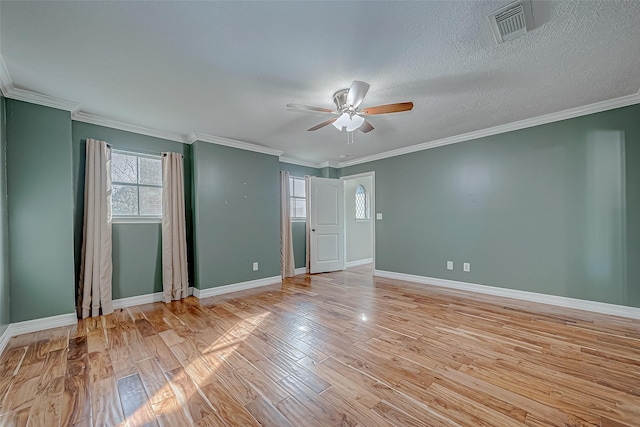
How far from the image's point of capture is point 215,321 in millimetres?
2914

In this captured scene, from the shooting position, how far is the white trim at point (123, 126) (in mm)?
3137

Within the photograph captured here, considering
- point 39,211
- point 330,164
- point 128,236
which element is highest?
point 330,164

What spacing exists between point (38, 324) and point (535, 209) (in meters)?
5.90

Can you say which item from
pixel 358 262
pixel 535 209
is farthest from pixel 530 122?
pixel 358 262

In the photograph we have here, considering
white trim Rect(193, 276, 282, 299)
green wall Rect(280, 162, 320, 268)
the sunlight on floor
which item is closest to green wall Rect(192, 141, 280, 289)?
white trim Rect(193, 276, 282, 299)

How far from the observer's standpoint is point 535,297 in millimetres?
3455

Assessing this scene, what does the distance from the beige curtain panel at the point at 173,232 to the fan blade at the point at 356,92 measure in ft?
9.12

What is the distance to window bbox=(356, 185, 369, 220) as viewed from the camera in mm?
6986

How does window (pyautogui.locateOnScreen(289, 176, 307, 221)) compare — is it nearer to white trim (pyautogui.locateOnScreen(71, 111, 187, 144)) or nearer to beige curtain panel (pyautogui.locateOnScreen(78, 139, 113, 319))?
white trim (pyautogui.locateOnScreen(71, 111, 187, 144))

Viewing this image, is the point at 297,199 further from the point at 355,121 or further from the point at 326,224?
the point at 355,121

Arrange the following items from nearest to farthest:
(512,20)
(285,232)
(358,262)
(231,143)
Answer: (512,20)
(231,143)
(285,232)
(358,262)

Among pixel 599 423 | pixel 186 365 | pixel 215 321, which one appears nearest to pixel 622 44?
pixel 599 423

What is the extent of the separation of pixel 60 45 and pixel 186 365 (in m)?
2.52

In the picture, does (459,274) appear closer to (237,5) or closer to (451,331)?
(451,331)
